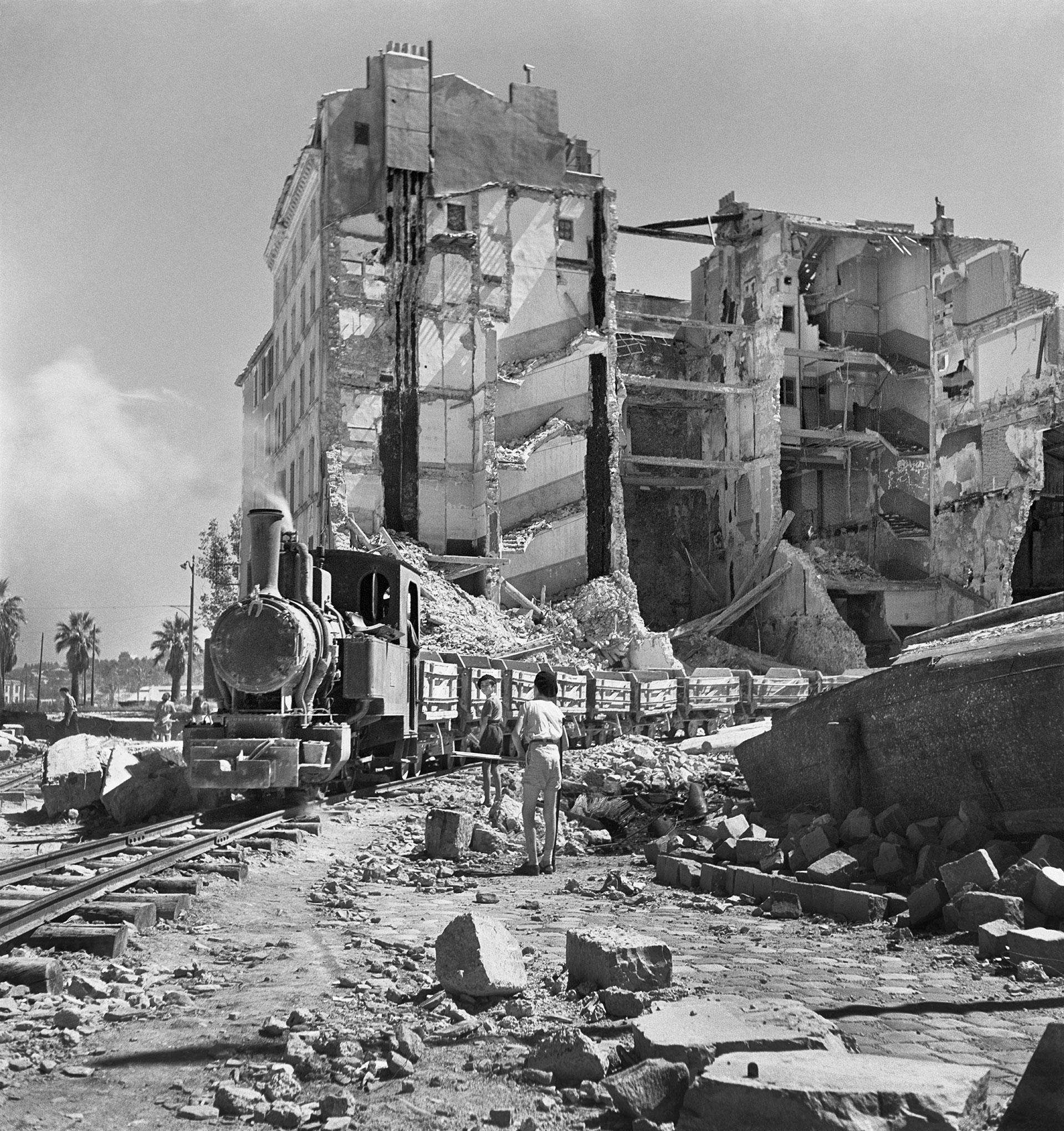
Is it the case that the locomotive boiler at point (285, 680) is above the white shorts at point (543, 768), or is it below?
above

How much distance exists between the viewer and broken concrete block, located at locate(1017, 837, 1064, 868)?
6.46 metres

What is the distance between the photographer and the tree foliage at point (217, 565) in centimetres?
4988

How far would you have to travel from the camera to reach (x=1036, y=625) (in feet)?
27.3

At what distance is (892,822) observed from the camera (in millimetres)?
7941

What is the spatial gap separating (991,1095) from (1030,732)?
392cm

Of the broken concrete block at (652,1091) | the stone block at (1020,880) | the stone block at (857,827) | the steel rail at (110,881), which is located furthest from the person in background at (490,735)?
the broken concrete block at (652,1091)

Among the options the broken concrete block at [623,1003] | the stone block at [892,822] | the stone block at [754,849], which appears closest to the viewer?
the broken concrete block at [623,1003]

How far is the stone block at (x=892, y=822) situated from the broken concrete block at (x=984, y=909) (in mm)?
1616

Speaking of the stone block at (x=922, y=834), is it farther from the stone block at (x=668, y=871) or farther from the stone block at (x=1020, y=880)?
the stone block at (x=668, y=871)

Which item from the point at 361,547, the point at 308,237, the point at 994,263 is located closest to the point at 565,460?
the point at 361,547

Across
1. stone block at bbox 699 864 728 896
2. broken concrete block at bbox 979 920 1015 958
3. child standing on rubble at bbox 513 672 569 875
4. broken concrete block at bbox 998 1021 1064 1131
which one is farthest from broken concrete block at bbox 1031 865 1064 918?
child standing on rubble at bbox 513 672 569 875

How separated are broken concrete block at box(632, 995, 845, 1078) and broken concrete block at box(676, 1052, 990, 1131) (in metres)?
0.24

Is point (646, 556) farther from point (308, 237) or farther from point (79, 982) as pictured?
point (79, 982)

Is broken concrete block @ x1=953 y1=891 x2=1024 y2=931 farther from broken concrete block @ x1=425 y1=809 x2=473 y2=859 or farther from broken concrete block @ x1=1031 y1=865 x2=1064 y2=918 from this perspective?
broken concrete block @ x1=425 y1=809 x2=473 y2=859
